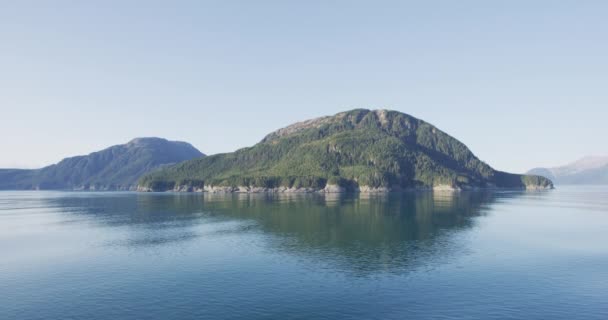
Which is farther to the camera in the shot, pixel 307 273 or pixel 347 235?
pixel 347 235

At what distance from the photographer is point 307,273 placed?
72.3 meters

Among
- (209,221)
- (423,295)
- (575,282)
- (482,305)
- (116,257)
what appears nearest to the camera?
(482,305)

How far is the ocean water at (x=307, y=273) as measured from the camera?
5438cm

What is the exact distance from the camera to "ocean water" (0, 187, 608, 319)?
54.4 m

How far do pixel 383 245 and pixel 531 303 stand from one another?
148 ft

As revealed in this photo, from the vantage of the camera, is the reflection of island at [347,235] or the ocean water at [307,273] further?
the reflection of island at [347,235]

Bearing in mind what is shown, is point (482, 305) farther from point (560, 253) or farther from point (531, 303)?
point (560, 253)

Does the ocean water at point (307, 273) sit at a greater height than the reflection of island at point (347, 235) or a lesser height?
lesser

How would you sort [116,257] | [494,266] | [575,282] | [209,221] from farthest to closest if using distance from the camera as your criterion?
[209,221] → [116,257] → [494,266] → [575,282]

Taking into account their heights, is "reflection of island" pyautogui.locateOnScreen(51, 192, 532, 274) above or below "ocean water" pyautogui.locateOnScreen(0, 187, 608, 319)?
above

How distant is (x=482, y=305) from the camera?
55500mm

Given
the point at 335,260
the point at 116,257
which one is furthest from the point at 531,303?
the point at 116,257

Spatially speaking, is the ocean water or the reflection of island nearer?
the ocean water

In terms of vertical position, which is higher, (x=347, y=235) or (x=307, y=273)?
(x=347, y=235)
